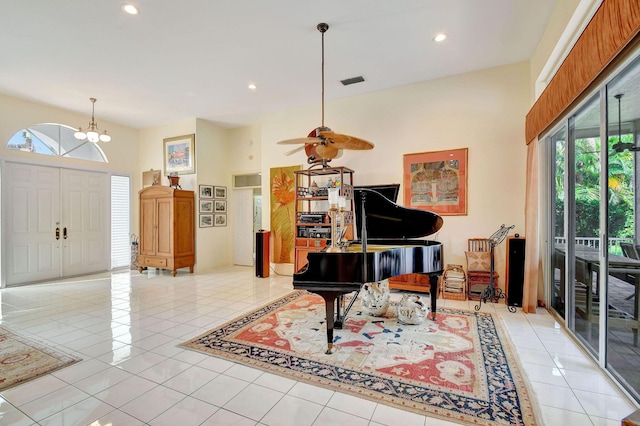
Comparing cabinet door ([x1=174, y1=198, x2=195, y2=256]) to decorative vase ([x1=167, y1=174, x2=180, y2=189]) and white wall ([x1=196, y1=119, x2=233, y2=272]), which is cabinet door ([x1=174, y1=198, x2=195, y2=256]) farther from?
decorative vase ([x1=167, y1=174, x2=180, y2=189])

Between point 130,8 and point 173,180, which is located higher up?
point 130,8

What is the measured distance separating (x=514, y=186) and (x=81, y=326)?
6219 mm

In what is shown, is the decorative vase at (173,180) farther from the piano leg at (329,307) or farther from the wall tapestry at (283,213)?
the piano leg at (329,307)

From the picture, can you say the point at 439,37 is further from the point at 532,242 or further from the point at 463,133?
the point at 532,242

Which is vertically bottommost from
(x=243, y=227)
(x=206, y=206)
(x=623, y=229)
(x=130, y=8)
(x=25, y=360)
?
(x=25, y=360)

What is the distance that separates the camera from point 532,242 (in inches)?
148

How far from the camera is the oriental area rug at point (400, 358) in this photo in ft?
6.40

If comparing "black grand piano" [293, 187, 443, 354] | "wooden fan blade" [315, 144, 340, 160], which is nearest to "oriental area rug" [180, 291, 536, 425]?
"black grand piano" [293, 187, 443, 354]

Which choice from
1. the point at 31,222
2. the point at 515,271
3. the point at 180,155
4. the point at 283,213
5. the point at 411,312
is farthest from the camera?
the point at 180,155

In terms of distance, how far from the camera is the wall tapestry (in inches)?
244

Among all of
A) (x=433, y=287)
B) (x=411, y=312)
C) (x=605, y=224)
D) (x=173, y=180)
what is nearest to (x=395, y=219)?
(x=433, y=287)

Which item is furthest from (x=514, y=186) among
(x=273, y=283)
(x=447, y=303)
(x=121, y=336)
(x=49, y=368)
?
(x=49, y=368)

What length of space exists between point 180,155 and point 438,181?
587 centimetres

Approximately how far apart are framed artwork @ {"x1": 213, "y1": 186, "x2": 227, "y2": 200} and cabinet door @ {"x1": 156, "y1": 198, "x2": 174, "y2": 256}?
1.15 metres
